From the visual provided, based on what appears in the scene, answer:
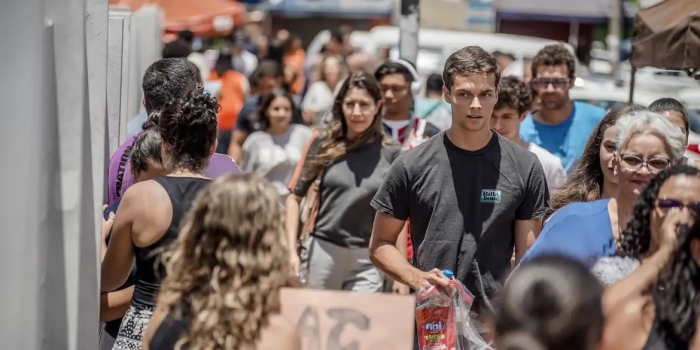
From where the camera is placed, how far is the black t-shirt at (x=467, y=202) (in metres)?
5.36

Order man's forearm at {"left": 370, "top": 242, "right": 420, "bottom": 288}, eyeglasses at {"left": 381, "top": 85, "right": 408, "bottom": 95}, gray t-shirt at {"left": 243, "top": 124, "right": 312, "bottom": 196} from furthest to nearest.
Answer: gray t-shirt at {"left": 243, "top": 124, "right": 312, "bottom": 196}
eyeglasses at {"left": 381, "top": 85, "right": 408, "bottom": 95}
man's forearm at {"left": 370, "top": 242, "right": 420, "bottom": 288}

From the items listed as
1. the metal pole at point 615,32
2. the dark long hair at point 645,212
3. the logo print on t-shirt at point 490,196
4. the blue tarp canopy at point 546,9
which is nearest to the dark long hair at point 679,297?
the dark long hair at point 645,212

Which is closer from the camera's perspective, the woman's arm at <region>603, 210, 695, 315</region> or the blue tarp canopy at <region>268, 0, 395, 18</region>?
the woman's arm at <region>603, 210, 695, 315</region>

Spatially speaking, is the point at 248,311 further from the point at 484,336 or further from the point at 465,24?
the point at 465,24

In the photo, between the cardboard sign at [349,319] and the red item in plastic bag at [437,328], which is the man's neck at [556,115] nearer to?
the red item in plastic bag at [437,328]

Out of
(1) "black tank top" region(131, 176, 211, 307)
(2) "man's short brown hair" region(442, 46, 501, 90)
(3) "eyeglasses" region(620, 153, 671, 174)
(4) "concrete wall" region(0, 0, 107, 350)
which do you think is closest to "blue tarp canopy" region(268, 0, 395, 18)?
(2) "man's short brown hair" region(442, 46, 501, 90)

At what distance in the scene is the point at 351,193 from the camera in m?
7.18

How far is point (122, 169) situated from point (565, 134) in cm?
381

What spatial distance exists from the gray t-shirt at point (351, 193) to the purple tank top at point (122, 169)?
66.2 inches

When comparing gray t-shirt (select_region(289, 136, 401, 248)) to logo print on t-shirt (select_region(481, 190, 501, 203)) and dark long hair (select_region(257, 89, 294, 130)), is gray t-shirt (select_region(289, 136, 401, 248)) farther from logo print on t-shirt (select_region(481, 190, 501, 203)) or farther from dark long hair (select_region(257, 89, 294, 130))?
dark long hair (select_region(257, 89, 294, 130))

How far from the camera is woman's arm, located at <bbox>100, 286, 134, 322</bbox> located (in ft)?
15.2

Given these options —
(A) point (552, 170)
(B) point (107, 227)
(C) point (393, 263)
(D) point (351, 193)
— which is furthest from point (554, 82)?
(B) point (107, 227)

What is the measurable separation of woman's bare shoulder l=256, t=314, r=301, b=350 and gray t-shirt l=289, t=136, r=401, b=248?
151 inches

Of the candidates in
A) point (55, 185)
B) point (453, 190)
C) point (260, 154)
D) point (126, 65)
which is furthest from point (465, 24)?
point (55, 185)
